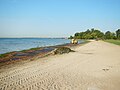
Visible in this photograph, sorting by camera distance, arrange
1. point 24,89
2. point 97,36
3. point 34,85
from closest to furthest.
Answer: point 24,89
point 34,85
point 97,36

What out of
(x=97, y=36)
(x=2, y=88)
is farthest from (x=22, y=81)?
(x=97, y=36)

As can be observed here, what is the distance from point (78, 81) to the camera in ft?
28.3

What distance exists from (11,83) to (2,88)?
0.86 metres

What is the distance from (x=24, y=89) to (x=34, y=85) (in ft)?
2.28

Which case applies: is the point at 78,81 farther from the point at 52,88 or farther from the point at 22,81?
the point at 22,81

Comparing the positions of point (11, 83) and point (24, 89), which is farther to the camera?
point (11, 83)

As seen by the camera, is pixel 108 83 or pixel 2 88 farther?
pixel 108 83

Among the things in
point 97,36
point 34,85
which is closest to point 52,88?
point 34,85

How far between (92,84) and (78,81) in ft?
2.72

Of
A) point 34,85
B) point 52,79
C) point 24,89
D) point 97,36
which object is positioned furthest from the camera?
point 97,36

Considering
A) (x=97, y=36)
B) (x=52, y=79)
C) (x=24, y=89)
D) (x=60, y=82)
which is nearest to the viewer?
(x=24, y=89)

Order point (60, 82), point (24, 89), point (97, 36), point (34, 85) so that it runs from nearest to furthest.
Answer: point (24, 89) < point (34, 85) < point (60, 82) < point (97, 36)

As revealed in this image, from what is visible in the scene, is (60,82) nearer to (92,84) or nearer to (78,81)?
(78,81)

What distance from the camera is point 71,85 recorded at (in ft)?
25.9
